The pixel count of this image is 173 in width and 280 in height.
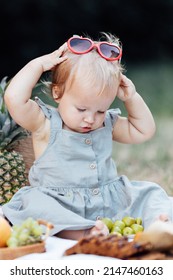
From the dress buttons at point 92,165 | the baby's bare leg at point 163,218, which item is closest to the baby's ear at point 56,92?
the dress buttons at point 92,165

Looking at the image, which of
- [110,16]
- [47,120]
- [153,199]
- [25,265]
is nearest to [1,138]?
[47,120]

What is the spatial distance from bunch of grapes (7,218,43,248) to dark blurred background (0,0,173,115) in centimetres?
469

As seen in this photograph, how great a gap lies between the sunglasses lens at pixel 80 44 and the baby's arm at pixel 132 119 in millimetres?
206

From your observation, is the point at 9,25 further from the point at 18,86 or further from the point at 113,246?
the point at 113,246

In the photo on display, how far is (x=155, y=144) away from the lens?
17.6 feet

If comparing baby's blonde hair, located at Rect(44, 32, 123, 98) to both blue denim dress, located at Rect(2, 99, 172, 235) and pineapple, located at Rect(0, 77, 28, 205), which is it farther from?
pineapple, located at Rect(0, 77, 28, 205)

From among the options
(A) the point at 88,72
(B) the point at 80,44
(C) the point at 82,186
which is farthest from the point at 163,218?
(B) the point at 80,44

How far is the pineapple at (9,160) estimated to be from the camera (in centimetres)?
308

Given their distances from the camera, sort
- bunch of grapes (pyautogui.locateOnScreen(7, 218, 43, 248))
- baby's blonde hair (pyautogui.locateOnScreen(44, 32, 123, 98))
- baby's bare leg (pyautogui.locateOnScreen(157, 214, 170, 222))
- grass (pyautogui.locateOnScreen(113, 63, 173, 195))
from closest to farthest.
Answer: bunch of grapes (pyautogui.locateOnScreen(7, 218, 43, 248)), baby's bare leg (pyautogui.locateOnScreen(157, 214, 170, 222)), baby's blonde hair (pyautogui.locateOnScreen(44, 32, 123, 98)), grass (pyautogui.locateOnScreen(113, 63, 173, 195))

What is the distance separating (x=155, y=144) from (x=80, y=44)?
2830mm

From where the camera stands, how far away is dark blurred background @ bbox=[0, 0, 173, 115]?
7.08 m

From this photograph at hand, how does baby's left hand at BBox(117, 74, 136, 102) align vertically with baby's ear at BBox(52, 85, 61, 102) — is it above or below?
below

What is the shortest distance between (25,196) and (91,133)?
379 millimetres

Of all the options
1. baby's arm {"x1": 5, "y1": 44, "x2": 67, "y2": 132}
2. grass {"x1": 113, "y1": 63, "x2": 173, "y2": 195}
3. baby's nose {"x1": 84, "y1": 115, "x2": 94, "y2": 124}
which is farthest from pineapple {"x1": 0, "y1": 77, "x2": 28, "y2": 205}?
grass {"x1": 113, "y1": 63, "x2": 173, "y2": 195}
